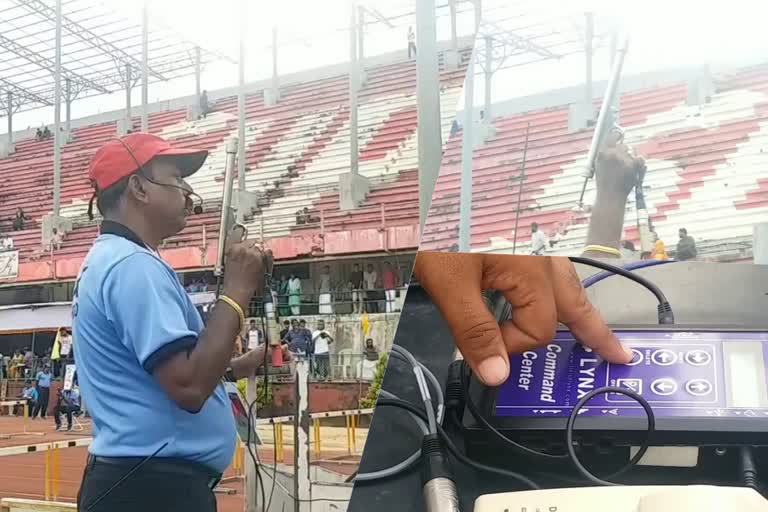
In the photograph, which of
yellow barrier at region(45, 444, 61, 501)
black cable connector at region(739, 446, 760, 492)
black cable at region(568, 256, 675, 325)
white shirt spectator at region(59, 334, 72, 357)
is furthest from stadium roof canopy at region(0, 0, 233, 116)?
black cable connector at region(739, 446, 760, 492)

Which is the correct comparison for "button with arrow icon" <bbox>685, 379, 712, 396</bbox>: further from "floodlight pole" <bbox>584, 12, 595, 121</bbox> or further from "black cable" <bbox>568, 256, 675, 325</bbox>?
"floodlight pole" <bbox>584, 12, 595, 121</bbox>

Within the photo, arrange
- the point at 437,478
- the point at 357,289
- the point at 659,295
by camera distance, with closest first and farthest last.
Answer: the point at 357,289 → the point at 437,478 → the point at 659,295

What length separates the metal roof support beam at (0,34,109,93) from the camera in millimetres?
682

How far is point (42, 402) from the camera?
2.22 ft

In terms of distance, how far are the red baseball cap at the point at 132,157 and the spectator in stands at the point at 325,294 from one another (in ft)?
0.61

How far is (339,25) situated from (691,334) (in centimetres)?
58

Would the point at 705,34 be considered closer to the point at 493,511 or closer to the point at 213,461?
the point at 493,511

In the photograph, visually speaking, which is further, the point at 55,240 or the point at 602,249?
the point at 602,249

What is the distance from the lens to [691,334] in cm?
85

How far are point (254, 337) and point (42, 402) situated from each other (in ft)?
0.78

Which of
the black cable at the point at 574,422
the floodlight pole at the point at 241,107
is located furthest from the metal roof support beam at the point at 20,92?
the black cable at the point at 574,422

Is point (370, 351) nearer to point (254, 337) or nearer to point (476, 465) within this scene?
point (254, 337)

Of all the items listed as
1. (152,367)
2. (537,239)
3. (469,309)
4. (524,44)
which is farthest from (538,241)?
(152,367)

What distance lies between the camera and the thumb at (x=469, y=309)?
2.68 feet
